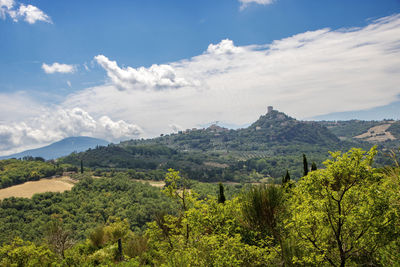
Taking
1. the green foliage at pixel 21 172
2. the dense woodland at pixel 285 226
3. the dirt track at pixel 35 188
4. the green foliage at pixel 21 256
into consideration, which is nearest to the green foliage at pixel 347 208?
the dense woodland at pixel 285 226

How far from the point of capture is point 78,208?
89688 millimetres

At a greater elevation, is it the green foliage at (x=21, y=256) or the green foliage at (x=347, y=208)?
the green foliage at (x=347, y=208)

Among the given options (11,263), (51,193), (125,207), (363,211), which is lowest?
(125,207)

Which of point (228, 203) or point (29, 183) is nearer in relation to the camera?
point (228, 203)

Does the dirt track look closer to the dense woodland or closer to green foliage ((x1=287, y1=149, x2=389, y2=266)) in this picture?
the dense woodland

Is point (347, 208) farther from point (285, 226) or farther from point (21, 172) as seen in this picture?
point (21, 172)

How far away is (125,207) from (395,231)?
323ft

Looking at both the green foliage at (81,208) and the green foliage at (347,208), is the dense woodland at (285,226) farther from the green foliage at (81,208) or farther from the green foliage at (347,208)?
the green foliage at (81,208)

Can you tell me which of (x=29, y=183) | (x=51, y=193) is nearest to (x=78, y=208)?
(x=51, y=193)

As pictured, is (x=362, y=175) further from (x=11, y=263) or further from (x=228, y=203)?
(x=11, y=263)

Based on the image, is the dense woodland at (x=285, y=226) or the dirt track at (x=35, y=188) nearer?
the dense woodland at (x=285, y=226)

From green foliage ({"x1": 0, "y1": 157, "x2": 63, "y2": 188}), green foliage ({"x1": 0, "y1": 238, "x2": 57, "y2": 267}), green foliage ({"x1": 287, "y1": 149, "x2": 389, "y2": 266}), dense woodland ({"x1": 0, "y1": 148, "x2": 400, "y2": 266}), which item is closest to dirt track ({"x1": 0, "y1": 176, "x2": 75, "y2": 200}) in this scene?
green foliage ({"x1": 0, "y1": 157, "x2": 63, "y2": 188})

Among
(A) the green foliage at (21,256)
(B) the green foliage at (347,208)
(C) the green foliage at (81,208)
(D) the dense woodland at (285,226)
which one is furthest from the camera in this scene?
(C) the green foliage at (81,208)

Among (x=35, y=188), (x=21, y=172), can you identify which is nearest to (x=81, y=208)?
(x=35, y=188)
